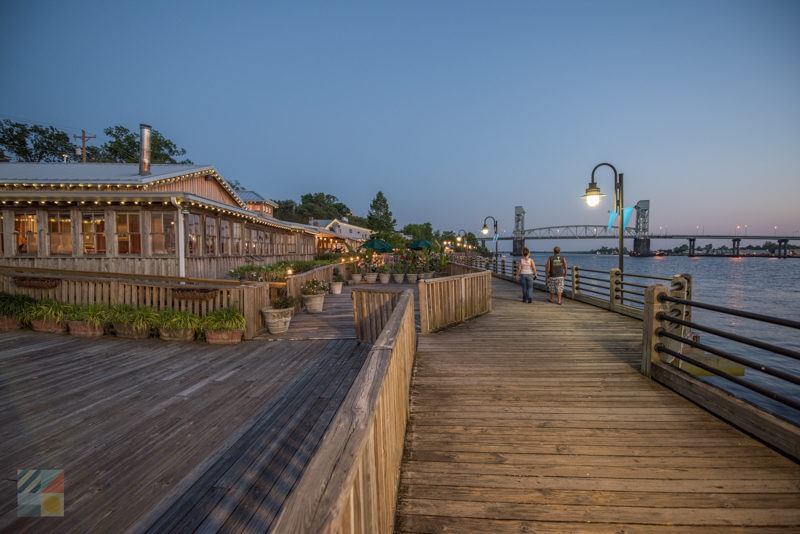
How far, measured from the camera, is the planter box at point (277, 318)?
8.41 meters

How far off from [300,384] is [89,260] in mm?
11825

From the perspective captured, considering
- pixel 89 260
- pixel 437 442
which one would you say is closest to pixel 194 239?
pixel 89 260

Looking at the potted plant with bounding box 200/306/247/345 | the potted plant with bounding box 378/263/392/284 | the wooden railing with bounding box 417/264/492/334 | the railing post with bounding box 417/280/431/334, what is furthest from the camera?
the potted plant with bounding box 378/263/392/284

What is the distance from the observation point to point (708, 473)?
2.80 m

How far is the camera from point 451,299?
313 inches

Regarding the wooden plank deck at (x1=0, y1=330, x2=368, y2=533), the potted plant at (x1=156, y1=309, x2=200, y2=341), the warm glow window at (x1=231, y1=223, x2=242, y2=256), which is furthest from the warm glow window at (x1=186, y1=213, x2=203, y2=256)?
the wooden plank deck at (x1=0, y1=330, x2=368, y2=533)

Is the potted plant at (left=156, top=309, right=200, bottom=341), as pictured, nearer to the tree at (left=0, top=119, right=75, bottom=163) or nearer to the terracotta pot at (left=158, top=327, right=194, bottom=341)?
the terracotta pot at (left=158, top=327, right=194, bottom=341)

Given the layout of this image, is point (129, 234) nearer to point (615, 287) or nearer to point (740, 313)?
point (740, 313)

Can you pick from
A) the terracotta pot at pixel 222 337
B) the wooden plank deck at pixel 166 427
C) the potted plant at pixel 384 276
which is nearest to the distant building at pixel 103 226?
the wooden plank deck at pixel 166 427

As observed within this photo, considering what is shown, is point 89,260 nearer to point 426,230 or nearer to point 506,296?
point 506,296

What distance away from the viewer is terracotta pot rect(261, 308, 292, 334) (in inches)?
331

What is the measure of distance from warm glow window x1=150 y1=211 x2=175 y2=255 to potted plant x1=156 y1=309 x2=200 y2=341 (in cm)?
553

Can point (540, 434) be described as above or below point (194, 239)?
below

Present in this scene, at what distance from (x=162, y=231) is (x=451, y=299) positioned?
11.0 meters
